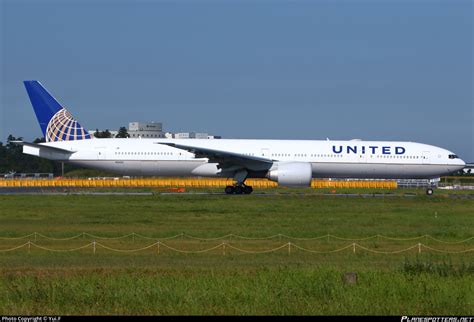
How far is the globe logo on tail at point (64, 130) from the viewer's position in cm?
5531

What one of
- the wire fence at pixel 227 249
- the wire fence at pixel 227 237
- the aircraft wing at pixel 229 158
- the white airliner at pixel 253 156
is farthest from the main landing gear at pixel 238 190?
the wire fence at pixel 227 249

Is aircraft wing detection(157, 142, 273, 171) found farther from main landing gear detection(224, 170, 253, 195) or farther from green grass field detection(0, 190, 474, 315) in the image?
green grass field detection(0, 190, 474, 315)

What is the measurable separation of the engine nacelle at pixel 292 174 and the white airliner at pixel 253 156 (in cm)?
148

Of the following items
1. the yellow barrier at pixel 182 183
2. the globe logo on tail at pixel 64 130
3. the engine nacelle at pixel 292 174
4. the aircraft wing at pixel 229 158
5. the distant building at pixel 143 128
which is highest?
the distant building at pixel 143 128

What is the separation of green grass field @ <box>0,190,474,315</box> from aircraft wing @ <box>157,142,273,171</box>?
6257 millimetres

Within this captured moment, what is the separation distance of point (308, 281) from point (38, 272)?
22.4 feet

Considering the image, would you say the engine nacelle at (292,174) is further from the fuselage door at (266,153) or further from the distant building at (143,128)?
the distant building at (143,128)

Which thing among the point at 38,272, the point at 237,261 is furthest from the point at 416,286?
the point at 38,272

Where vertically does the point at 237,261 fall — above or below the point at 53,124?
below

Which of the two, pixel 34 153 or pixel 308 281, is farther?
pixel 34 153

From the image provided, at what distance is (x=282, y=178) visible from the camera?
48594 mm

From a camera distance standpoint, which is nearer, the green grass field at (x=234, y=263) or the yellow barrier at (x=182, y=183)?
the green grass field at (x=234, y=263)

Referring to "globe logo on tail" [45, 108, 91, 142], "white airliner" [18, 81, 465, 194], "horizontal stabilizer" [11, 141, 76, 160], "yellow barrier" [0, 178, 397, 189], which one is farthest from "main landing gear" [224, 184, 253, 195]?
"yellow barrier" [0, 178, 397, 189]

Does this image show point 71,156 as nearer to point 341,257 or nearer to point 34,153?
point 34,153
